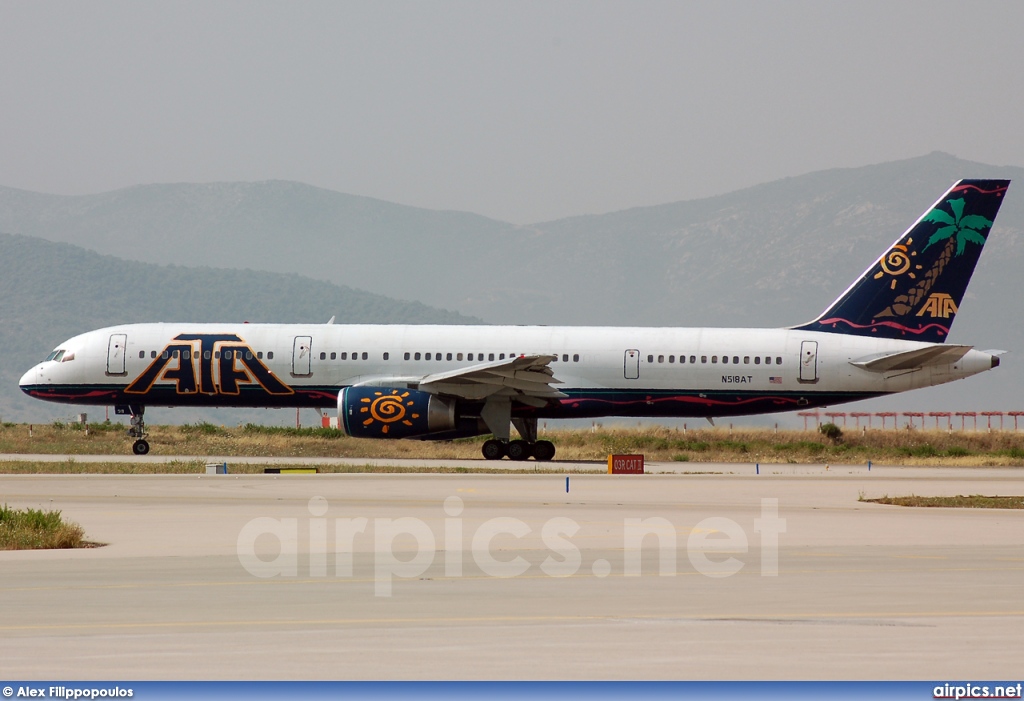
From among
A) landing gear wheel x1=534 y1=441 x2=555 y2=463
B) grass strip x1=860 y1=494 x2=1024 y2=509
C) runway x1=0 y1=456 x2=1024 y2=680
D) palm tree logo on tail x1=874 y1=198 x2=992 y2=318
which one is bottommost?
runway x1=0 y1=456 x2=1024 y2=680

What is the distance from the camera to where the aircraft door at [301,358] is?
140 feet

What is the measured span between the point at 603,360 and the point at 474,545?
23.6 m

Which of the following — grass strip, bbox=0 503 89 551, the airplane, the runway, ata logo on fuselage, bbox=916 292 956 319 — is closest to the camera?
the runway

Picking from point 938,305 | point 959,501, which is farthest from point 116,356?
point 959,501

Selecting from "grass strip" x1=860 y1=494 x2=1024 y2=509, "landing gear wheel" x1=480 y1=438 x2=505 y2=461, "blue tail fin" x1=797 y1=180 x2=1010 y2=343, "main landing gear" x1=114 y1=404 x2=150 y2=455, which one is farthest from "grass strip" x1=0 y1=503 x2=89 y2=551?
"blue tail fin" x1=797 y1=180 x2=1010 y2=343

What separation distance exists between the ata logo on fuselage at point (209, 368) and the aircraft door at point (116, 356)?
663 millimetres

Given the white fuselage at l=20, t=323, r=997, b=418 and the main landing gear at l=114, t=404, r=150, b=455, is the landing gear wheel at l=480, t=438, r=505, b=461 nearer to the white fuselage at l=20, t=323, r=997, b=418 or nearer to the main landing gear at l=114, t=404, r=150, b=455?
the white fuselage at l=20, t=323, r=997, b=418

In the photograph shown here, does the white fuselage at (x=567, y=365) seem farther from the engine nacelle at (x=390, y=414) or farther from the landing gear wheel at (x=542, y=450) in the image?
the engine nacelle at (x=390, y=414)

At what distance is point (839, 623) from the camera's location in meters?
12.4

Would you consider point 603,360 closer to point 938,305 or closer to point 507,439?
point 507,439

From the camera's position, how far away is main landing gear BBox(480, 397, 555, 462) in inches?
1646

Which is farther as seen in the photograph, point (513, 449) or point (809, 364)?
→ point (513, 449)

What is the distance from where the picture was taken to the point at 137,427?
44.2 meters

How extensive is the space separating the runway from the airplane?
14228 millimetres
